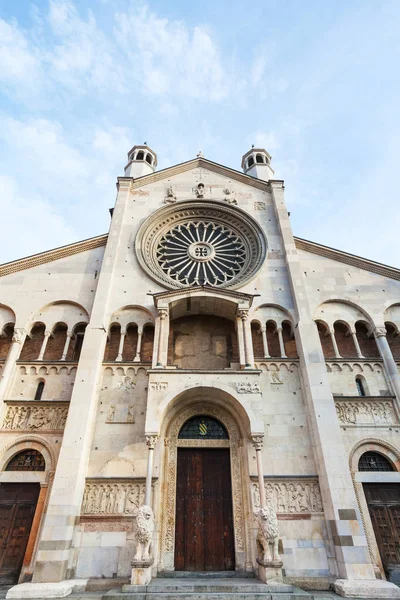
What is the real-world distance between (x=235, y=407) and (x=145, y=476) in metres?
3.40

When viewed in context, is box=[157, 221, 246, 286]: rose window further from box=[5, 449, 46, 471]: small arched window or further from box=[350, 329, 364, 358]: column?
box=[5, 449, 46, 471]: small arched window

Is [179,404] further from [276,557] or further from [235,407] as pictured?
[276,557]

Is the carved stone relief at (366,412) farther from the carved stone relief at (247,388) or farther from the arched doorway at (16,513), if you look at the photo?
the arched doorway at (16,513)

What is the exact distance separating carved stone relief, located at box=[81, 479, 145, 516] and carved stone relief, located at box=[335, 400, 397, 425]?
6843 millimetres

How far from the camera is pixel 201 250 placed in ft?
52.7

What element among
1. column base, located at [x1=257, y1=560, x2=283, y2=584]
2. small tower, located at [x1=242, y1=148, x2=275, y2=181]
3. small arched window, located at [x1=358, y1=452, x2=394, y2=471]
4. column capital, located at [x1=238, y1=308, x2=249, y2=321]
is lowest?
column base, located at [x1=257, y1=560, x2=283, y2=584]

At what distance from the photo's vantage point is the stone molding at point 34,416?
36.0ft

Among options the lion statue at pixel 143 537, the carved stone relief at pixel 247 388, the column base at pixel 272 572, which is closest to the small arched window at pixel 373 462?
the carved stone relief at pixel 247 388

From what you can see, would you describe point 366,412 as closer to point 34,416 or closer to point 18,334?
point 34,416

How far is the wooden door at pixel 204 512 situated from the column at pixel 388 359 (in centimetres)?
625

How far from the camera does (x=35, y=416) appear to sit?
36.7 ft

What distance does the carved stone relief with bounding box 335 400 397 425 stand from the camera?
11.3m

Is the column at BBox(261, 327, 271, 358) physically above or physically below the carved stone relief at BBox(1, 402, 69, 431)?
above

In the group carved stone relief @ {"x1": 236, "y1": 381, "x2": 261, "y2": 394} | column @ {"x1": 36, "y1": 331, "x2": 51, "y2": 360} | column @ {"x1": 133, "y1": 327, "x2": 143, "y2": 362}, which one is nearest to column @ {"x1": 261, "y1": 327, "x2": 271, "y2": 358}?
carved stone relief @ {"x1": 236, "y1": 381, "x2": 261, "y2": 394}
